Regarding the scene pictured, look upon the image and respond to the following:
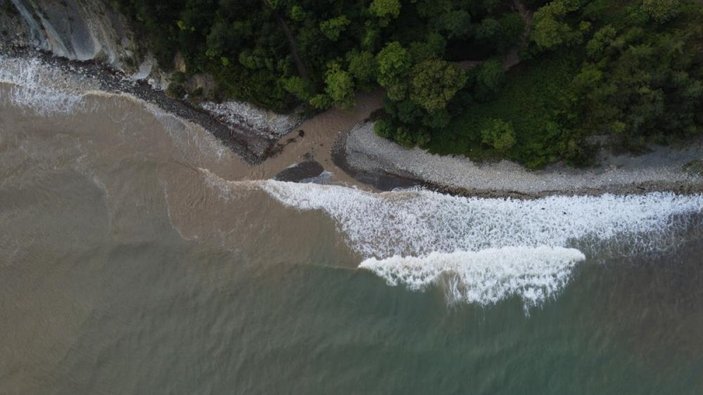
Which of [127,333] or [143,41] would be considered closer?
[127,333]

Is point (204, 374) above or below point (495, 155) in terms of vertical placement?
below

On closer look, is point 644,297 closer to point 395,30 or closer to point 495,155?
point 495,155

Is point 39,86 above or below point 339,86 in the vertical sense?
above

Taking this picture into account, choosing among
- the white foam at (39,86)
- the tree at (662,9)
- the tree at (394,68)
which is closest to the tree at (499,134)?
the tree at (394,68)

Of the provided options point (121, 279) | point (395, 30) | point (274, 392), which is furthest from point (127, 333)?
point (395, 30)

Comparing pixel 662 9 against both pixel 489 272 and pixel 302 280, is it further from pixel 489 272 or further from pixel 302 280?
pixel 302 280

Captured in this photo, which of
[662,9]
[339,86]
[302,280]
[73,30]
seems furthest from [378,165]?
[73,30]
